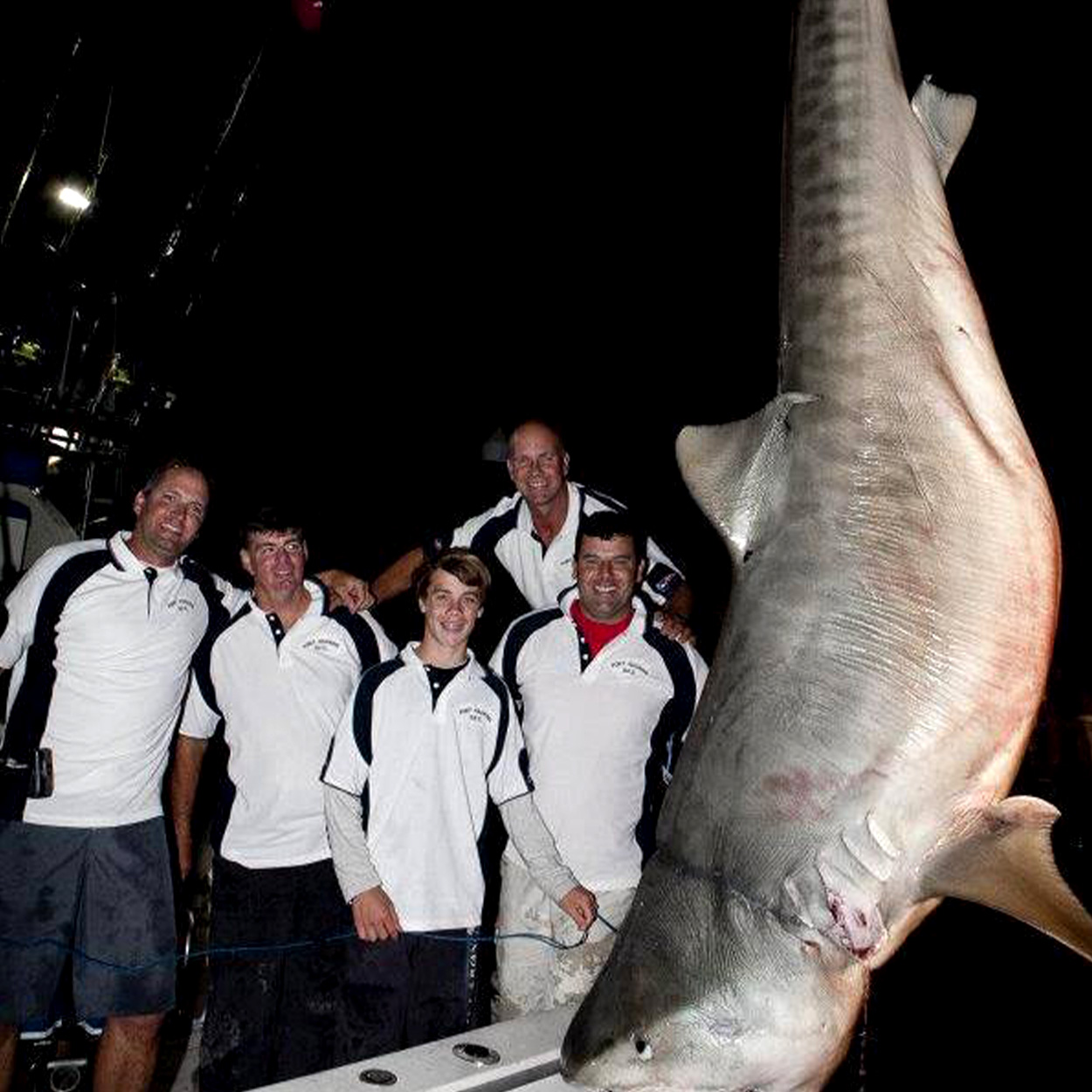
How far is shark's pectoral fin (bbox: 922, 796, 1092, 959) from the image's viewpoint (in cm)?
116

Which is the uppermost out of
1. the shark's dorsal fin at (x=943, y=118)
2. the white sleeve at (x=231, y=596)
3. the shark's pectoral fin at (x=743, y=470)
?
the shark's dorsal fin at (x=943, y=118)

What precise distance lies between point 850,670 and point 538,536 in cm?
245

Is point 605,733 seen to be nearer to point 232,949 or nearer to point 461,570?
point 461,570

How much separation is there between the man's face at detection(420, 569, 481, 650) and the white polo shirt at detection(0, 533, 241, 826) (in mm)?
1052

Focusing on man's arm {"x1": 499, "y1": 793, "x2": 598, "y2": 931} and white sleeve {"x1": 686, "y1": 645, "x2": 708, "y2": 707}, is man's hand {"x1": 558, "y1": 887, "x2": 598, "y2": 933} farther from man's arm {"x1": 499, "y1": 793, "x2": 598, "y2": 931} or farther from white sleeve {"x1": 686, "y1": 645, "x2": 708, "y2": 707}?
white sleeve {"x1": 686, "y1": 645, "x2": 708, "y2": 707}

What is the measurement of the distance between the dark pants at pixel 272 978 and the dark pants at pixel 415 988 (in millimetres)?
275

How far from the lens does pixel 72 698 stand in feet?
9.61

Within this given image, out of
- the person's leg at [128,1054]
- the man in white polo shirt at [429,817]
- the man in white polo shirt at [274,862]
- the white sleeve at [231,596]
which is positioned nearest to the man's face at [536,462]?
the man in white polo shirt at [429,817]

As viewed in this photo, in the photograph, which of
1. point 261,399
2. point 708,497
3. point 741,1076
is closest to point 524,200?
point 261,399

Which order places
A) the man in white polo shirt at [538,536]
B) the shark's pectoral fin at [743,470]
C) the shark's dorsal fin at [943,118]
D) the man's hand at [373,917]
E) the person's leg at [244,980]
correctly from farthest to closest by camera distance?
the man in white polo shirt at [538,536]
the person's leg at [244,980]
the man's hand at [373,917]
the shark's dorsal fin at [943,118]
the shark's pectoral fin at [743,470]

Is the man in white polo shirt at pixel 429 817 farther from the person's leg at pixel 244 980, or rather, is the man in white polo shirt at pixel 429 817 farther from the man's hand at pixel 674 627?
the man's hand at pixel 674 627

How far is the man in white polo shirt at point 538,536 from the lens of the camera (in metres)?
3.53

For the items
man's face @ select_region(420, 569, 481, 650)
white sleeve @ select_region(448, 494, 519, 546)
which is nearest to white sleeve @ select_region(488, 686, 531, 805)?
man's face @ select_region(420, 569, 481, 650)

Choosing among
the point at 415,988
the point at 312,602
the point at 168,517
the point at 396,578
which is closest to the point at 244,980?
the point at 415,988
